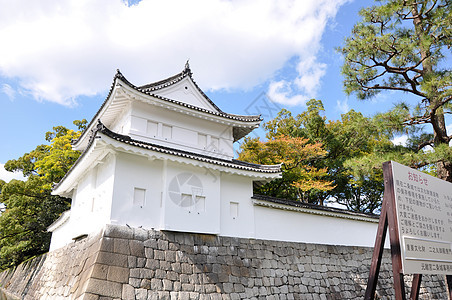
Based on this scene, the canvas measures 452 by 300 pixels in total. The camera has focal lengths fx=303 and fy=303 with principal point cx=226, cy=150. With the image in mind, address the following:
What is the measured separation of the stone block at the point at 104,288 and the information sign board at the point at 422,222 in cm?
550

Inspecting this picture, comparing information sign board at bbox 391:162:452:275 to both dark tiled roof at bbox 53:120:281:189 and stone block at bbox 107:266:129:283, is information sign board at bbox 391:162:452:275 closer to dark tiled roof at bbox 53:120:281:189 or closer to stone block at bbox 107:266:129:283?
dark tiled roof at bbox 53:120:281:189

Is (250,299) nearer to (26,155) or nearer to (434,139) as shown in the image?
(434,139)

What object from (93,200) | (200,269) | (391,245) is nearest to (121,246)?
(200,269)

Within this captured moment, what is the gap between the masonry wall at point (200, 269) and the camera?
6629mm

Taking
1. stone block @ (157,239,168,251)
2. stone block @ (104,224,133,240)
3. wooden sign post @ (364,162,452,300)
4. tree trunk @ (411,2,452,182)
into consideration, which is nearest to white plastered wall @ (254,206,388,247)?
stone block @ (157,239,168,251)

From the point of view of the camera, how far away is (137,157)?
785 centimetres

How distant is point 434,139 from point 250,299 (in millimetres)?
7945

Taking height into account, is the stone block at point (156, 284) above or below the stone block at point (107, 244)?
below

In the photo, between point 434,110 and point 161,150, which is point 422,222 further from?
point 161,150

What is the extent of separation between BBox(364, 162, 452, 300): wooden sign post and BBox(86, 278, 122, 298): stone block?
16.0 ft

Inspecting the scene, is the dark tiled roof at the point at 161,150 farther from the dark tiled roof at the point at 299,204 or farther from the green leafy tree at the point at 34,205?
the green leafy tree at the point at 34,205

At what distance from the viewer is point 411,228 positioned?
549cm

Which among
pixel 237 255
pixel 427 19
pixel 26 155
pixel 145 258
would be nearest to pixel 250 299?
pixel 237 255

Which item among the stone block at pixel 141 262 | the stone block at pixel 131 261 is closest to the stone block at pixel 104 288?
the stone block at pixel 131 261
